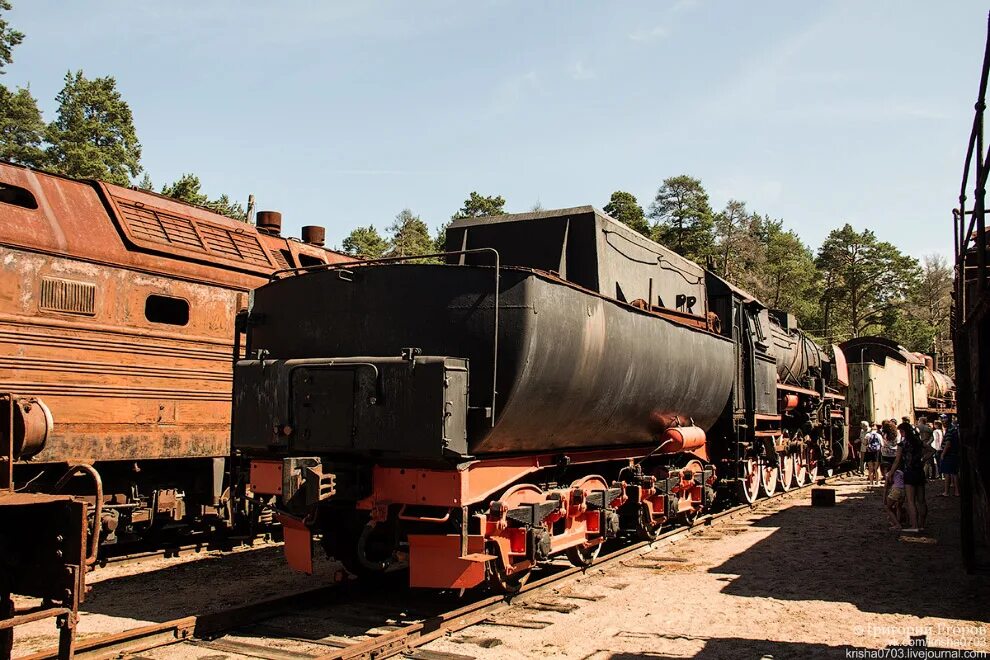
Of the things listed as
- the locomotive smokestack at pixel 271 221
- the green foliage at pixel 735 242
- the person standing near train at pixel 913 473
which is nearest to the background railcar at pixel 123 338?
the locomotive smokestack at pixel 271 221

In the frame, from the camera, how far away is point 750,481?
14391 mm

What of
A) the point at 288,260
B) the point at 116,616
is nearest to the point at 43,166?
the point at 288,260

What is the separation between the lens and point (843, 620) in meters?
6.66

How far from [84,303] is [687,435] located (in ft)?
22.8

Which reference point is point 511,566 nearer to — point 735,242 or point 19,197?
point 19,197

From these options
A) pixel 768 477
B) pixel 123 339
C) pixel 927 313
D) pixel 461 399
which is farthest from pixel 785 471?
pixel 927 313

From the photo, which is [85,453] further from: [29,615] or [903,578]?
[903,578]

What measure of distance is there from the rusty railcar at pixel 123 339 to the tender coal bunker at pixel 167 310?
17 mm

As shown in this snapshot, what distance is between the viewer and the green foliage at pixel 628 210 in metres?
49.1

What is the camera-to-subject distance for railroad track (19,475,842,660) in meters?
5.63

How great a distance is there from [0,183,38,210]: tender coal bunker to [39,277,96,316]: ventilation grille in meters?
0.98

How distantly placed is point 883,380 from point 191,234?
74.7 feet

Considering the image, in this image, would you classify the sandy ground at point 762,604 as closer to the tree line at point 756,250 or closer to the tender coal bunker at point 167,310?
the tender coal bunker at point 167,310

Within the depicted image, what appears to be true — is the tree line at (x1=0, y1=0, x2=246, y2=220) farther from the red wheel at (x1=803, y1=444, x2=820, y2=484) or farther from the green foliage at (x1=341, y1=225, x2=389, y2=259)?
the red wheel at (x1=803, y1=444, x2=820, y2=484)
